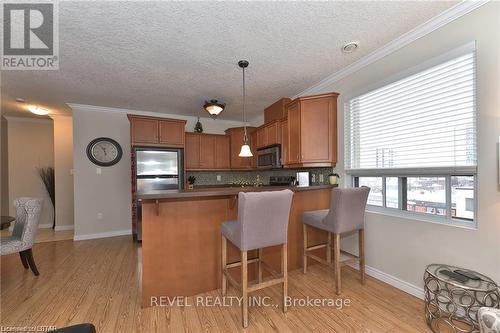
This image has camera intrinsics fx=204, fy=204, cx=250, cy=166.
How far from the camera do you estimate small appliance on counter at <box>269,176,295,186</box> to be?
383cm

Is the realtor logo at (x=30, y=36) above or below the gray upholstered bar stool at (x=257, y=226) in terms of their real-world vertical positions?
above

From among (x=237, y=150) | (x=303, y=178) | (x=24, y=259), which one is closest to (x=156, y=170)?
(x=237, y=150)

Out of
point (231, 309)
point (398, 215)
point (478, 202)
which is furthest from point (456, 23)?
point (231, 309)

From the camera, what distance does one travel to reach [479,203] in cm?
164

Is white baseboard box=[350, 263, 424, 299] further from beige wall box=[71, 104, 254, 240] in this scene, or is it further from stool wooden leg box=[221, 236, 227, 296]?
beige wall box=[71, 104, 254, 240]

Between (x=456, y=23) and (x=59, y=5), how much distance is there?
3.27 meters

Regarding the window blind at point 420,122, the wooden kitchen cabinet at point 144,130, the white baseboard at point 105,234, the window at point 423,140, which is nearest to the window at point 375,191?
the window at point 423,140

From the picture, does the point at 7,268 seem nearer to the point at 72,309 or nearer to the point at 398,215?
the point at 72,309

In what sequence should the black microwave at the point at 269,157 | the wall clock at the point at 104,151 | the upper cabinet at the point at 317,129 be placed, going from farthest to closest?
the wall clock at the point at 104,151 < the black microwave at the point at 269,157 < the upper cabinet at the point at 317,129

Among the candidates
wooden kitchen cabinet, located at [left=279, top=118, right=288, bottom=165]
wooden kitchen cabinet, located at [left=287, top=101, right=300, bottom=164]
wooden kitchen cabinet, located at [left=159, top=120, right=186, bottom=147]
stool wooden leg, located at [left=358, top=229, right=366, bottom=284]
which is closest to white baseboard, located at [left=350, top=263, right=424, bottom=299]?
stool wooden leg, located at [left=358, top=229, right=366, bottom=284]

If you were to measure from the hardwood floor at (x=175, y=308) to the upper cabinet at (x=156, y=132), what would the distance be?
85.9 inches

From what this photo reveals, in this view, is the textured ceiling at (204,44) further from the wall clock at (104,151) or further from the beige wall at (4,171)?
the beige wall at (4,171)

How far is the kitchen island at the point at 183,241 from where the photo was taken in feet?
6.29

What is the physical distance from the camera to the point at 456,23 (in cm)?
175
